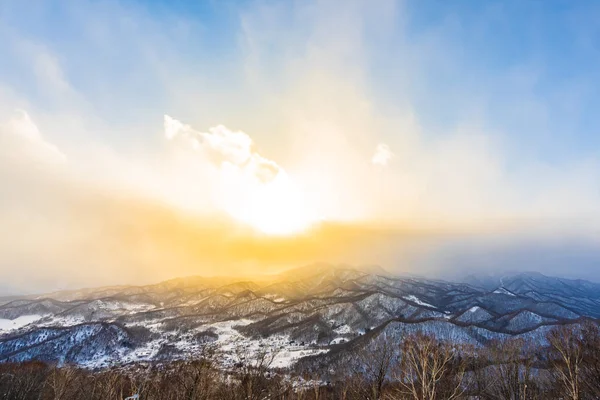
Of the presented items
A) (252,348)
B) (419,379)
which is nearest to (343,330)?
(252,348)

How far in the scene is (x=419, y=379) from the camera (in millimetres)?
23125

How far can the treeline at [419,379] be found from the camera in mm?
25484

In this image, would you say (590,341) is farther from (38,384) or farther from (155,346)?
(155,346)

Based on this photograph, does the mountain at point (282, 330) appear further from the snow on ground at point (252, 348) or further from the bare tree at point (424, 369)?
the bare tree at point (424, 369)

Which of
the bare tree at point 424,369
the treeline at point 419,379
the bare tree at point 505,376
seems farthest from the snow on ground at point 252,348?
the bare tree at point 424,369

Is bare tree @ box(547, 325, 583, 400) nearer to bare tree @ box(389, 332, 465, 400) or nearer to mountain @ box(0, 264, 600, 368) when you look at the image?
bare tree @ box(389, 332, 465, 400)

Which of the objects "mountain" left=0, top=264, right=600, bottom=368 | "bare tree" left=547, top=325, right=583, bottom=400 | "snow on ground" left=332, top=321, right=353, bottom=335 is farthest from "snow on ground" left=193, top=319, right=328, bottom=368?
"bare tree" left=547, top=325, right=583, bottom=400

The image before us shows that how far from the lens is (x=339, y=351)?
399 feet

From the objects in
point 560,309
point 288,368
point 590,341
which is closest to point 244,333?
point 288,368

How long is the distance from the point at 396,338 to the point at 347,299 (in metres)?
68.6

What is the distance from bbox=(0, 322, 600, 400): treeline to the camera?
2548cm

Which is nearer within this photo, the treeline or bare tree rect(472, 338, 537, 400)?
the treeline

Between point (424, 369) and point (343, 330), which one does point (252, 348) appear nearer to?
point (343, 330)

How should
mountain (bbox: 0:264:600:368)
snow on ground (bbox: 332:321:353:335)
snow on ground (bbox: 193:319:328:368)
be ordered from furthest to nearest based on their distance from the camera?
snow on ground (bbox: 332:321:353:335) < snow on ground (bbox: 193:319:328:368) < mountain (bbox: 0:264:600:368)
